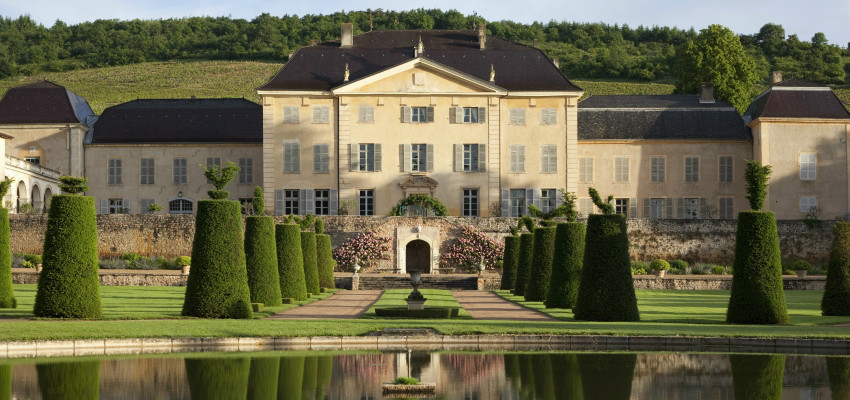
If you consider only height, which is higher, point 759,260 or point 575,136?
point 575,136

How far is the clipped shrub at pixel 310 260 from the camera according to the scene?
34062mm

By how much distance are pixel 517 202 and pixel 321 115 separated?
918 cm

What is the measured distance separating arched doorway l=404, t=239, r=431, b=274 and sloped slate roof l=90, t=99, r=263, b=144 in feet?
31.8

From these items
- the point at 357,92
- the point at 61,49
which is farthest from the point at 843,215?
the point at 61,49

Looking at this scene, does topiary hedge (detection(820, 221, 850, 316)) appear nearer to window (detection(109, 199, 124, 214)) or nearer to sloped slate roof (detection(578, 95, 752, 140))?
sloped slate roof (detection(578, 95, 752, 140))

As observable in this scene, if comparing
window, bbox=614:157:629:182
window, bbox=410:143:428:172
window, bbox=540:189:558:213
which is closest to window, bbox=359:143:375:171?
window, bbox=410:143:428:172

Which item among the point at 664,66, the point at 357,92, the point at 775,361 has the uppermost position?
the point at 664,66

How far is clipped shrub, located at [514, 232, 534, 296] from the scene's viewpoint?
3516cm

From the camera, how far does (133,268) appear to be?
45.7 meters

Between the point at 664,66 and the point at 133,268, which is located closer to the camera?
the point at 133,268

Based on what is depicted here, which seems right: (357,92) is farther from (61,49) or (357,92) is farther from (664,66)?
(61,49)

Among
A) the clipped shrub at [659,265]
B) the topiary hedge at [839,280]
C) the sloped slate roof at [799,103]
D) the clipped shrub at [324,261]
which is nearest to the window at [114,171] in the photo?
the clipped shrub at [324,261]

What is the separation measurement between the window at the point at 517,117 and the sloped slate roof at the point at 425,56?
0.92 meters

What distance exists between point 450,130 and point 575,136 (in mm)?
5380
